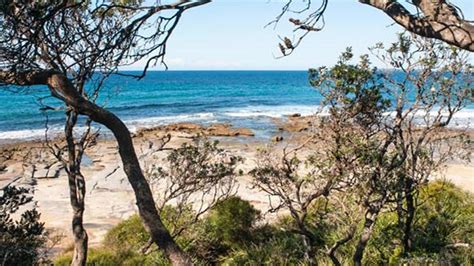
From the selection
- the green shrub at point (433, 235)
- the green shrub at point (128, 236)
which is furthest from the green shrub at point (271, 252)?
the green shrub at point (128, 236)

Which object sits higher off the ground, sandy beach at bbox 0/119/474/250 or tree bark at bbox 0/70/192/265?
tree bark at bbox 0/70/192/265

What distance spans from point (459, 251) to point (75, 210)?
5.73 metres

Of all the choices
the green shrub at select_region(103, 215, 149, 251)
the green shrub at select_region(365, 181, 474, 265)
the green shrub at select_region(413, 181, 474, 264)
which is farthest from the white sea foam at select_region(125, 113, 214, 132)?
the green shrub at select_region(365, 181, 474, 265)

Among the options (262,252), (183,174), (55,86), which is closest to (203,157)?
(183,174)

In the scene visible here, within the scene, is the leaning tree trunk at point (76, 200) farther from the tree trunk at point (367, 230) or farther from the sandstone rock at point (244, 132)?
the sandstone rock at point (244, 132)

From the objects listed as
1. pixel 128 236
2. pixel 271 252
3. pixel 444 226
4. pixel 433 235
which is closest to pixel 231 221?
pixel 271 252

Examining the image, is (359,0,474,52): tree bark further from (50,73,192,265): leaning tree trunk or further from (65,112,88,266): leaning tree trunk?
(65,112,88,266): leaning tree trunk

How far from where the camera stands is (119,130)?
399 centimetres

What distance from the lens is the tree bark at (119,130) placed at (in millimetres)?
3773

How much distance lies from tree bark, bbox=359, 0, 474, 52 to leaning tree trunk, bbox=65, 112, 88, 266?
371 cm

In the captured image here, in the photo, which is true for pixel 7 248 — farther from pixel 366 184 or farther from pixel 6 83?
pixel 366 184

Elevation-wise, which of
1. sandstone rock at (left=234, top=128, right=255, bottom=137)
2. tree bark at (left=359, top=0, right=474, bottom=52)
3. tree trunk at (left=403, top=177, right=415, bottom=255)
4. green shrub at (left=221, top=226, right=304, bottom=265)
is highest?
tree bark at (left=359, top=0, right=474, bottom=52)

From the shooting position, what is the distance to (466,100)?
6.75 meters

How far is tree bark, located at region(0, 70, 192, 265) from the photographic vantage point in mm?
3773
